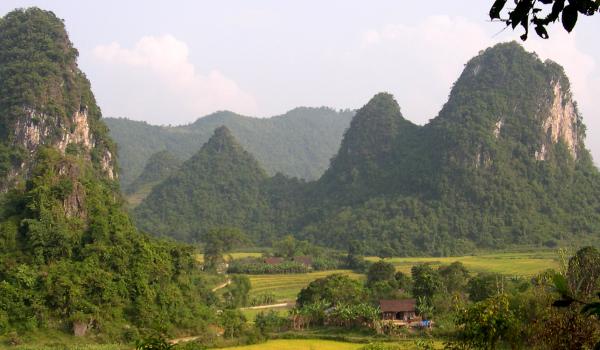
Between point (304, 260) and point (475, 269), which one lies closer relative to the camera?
point (475, 269)

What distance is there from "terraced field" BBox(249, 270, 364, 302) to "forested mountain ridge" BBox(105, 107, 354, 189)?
78.4 m

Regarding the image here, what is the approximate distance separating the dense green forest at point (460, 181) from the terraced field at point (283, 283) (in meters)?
12.9

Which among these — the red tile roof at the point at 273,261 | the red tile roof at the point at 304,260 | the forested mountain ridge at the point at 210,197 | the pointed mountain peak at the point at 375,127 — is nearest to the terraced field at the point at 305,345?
the red tile roof at the point at 273,261

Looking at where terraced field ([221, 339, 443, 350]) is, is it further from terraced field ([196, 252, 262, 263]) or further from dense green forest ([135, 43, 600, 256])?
dense green forest ([135, 43, 600, 256])

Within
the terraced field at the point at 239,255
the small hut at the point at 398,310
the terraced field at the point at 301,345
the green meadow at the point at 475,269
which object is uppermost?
the terraced field at the point at 239,255

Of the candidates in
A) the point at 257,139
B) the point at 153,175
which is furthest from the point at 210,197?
the point at 257,139

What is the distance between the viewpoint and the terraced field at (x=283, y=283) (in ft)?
131

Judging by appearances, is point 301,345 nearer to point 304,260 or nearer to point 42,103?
point 304,260

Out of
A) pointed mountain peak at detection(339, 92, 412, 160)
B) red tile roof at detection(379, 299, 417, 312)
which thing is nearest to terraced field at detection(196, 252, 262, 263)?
pointed mountain peak at detection(339, 92, 412, 160)

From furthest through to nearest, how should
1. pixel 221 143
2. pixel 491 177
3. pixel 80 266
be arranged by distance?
pixel 221 143, pixel 491 177, pixel 80 266

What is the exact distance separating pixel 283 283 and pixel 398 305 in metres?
14.7

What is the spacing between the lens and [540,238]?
5862 centimetres

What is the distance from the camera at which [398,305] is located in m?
30.2

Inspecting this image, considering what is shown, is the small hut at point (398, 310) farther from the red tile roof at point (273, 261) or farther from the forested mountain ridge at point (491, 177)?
the forested mountain ridge at point (491, 177)
